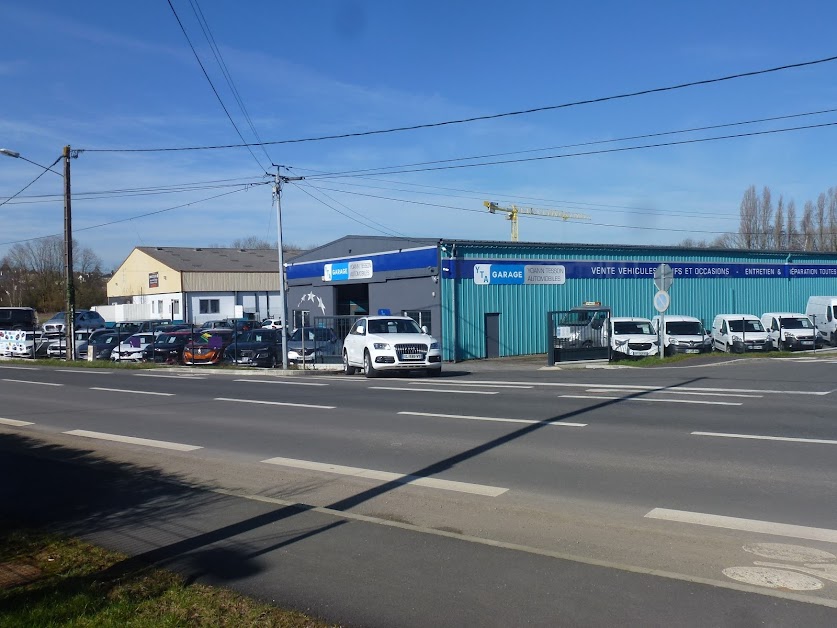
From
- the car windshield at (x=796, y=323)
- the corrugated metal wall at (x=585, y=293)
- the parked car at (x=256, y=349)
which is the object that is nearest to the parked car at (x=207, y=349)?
the parked car at (x=256, y=349)

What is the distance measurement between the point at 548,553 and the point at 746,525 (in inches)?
80.4

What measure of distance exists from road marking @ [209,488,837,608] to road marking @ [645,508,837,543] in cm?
147

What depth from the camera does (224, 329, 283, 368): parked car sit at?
106 feet

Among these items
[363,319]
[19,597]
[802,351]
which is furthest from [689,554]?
[802,351]

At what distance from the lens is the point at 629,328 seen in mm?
31062

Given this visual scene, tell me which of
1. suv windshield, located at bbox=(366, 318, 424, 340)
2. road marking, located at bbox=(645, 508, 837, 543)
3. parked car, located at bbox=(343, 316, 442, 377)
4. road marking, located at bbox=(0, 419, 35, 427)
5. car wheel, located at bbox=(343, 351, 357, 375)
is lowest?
road marking, located at bbox=(645, 508, 837, 543)

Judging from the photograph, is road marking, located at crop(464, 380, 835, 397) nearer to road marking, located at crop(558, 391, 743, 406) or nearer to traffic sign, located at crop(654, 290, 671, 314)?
road marking, located at crop(558, 391, 743, 406)

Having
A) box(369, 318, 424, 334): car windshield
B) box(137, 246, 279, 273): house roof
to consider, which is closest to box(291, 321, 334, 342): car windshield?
box(369, 318, 424, 334): car windshield

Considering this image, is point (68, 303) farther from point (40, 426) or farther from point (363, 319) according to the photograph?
point (40, 426)

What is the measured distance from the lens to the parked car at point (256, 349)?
32219mm

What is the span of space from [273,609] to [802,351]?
33828 millimetres

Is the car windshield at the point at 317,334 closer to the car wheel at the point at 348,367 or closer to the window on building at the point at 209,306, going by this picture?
the car wheel at the point at 348,367

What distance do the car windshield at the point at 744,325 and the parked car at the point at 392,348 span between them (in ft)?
49.8

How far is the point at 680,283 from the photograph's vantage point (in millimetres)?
44156
